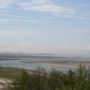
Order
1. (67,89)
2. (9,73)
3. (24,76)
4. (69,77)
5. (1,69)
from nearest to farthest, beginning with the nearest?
(67,89)
(69,77)
(24,76)
(9,73)
(1,69)

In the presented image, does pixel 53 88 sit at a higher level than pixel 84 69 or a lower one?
lower

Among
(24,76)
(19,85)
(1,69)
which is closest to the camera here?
(19,85)

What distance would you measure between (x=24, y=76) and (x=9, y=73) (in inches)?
1137

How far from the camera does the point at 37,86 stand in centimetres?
2172

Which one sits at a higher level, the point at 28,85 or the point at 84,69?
the point at 84,69

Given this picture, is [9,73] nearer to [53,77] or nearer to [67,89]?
[53,77]

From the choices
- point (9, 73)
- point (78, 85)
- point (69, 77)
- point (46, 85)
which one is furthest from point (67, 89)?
point (9, 73)

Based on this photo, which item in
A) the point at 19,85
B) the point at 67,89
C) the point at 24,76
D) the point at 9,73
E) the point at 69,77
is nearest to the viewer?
the point at 67,89

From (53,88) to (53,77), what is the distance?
340 centimetres

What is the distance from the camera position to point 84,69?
44.6 ft

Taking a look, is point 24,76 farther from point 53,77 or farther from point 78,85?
point 78,85

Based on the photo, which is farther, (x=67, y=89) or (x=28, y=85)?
(x=28, y=85)

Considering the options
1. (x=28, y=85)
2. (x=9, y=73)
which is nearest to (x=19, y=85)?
(x=28, y=85)

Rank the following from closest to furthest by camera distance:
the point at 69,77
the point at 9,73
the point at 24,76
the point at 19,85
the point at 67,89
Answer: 1. the point at 67,89
2. the point at 69,77
3. the point at 19,85
4. the point at 24,76
5. the point at 9,73
